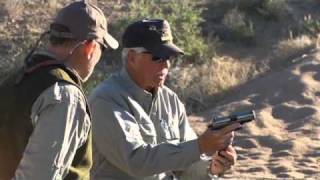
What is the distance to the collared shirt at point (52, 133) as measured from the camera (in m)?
2.99

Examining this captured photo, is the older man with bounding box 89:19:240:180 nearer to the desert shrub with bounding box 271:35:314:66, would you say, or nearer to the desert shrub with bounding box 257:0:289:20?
the desert shrub with bounding box 271:35:314:66

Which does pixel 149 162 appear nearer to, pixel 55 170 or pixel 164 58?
pixel 164 58

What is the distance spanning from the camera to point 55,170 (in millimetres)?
3016

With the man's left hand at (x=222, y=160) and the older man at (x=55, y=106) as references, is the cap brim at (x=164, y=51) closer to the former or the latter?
the man's left hand at (x=222, y=160)

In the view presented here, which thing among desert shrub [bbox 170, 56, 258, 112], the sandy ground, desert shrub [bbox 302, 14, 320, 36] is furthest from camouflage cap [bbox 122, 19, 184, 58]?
desert shrub [bbox 302, 14, 320, 36]

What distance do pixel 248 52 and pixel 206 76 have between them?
2.72m

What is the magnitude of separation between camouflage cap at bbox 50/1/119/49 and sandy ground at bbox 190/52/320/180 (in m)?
6.21

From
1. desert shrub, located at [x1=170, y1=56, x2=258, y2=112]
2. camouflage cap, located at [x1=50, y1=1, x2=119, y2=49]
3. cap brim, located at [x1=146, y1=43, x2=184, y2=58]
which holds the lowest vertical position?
desert shrub, located at [x1=170, y1=56, x2=258, y2=112]

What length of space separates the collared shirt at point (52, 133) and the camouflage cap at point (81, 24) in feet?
0.81

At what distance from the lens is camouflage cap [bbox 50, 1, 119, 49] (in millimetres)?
3223

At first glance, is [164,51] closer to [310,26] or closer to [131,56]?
[131,56]

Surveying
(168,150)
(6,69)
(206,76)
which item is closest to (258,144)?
(206,76)

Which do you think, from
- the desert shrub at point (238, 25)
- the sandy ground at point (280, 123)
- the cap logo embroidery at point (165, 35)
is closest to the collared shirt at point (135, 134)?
the cap logo embroidery at point (165, 35)

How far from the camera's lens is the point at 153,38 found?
4.20 meters
